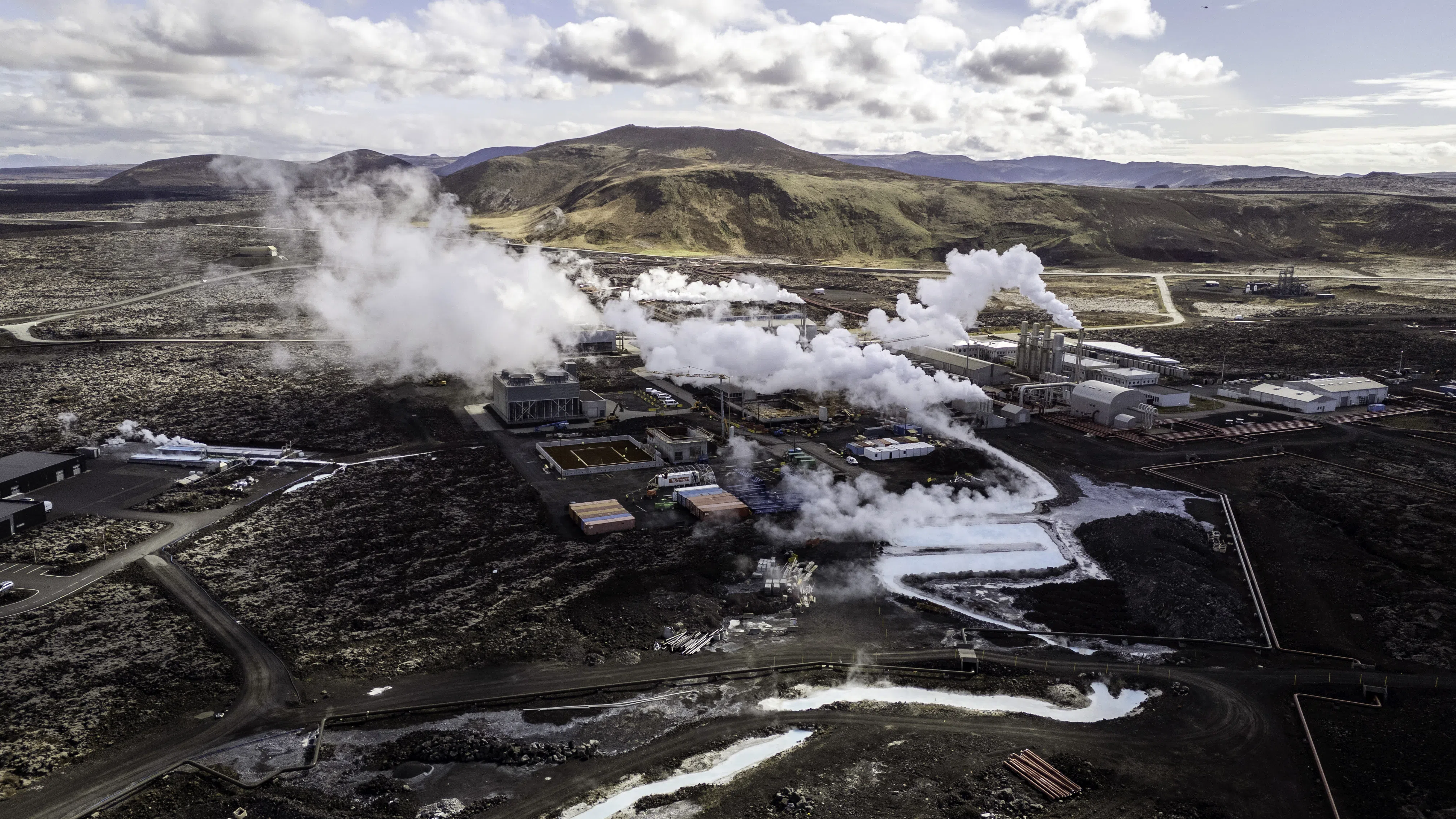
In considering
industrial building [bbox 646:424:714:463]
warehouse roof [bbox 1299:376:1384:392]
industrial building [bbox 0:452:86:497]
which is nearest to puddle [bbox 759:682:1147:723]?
industrial building [bbox 646:424:714:463]

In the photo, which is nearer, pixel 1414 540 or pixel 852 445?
pixel 1414 540

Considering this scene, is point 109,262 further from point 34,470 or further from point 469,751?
point 469,751

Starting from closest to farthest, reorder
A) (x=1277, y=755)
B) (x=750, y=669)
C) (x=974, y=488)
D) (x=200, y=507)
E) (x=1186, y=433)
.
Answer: (x=1277, y=755), (x=750, y=669), (x=200, y=507), (x=974, y=488), (x=1186, y=433)

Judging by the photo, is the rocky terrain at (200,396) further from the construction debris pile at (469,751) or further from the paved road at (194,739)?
the construction debris pile at (469,751)

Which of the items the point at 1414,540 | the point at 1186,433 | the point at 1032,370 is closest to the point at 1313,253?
the point at 1032,370

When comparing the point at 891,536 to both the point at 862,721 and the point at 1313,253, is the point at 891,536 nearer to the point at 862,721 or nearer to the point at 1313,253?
the point at 862,721

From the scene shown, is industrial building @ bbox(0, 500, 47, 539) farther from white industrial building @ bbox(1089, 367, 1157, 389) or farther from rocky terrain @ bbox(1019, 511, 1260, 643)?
white industrial building @ bbox(1089, 367, 1157, 389)
